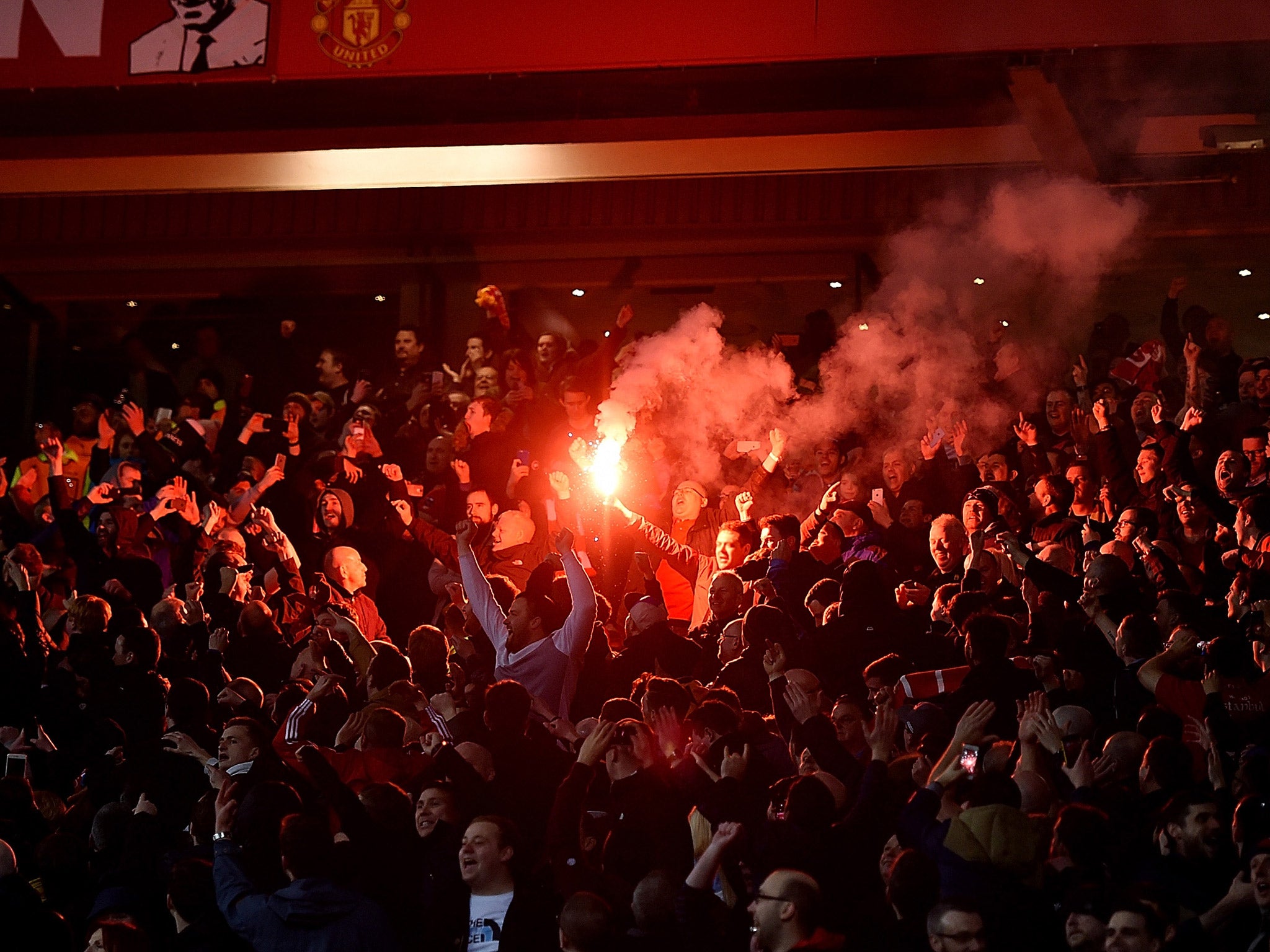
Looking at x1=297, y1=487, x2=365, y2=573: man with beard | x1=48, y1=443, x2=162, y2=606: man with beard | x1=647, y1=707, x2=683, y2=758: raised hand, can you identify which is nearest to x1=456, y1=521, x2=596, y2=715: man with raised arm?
x1=647, y1=707, x2=683, y2=758: raised hand

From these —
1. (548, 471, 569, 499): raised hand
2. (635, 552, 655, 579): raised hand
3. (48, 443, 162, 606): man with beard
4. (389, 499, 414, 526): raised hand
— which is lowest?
(635, 552, 655, 579): raised hand

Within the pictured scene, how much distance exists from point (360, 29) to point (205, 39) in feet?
3.53

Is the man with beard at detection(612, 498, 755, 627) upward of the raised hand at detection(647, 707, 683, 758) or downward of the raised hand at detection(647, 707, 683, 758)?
upward

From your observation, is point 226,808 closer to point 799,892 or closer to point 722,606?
point 799,892

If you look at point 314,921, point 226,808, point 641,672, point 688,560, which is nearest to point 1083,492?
point 688,560

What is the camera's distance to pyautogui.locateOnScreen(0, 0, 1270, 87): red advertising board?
31.7ft

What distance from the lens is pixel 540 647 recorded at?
20.5 feet

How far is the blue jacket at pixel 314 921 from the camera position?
14.2ft

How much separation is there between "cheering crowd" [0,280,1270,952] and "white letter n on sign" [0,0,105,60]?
2603 millimetres

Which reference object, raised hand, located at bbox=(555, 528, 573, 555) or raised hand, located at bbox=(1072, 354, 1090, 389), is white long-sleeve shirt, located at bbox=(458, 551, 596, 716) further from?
raised hand, located at bbox=(1072, 354, 1090, 389)

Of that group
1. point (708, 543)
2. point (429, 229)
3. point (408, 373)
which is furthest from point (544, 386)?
point (429, 229)

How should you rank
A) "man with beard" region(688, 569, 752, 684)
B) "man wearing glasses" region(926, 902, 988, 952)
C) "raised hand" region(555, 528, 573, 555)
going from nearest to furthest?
1. "man wearing glasses" region(926, 902, 988, 952)
2. "raised hand" region(555, 528, 573, 555)
3. "man with beard" region(688, 569, 752, 684)

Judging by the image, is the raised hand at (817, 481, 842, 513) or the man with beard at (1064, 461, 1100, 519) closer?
the man with beard at (1064, 461, 1100, 519)

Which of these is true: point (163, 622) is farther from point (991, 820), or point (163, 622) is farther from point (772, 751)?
point (991, 820)
